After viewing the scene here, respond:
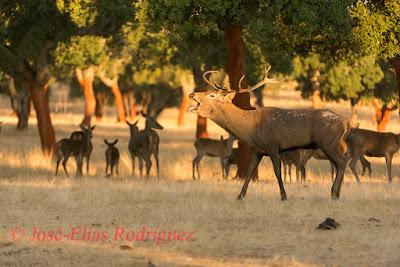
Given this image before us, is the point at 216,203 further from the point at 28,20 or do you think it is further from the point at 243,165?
the point at 28,20

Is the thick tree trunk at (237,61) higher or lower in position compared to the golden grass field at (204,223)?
higher

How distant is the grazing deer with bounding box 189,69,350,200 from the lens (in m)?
15.6

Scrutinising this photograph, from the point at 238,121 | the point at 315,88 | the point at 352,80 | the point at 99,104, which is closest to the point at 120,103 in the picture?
the point at 99,104

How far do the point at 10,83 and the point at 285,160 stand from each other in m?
26.9

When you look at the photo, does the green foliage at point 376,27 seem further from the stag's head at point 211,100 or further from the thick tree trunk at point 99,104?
the thick tree trunk at point 99,104

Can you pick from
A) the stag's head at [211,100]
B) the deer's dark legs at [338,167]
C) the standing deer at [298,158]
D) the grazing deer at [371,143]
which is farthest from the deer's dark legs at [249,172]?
the grazing deer at [371,143]

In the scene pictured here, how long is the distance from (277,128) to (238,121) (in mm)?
748

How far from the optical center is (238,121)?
1584 centimetres

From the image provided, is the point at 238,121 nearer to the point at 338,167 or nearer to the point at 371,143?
the point at 338,167

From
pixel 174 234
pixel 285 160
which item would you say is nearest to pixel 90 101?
pixel 285 160

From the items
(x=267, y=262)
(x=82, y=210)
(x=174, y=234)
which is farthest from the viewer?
(x=82, y=210)

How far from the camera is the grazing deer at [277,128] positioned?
613 inches

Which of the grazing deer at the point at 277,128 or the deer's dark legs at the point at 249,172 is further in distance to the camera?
the grazing deer at the point at 277,128

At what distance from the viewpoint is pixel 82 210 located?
1454cm
